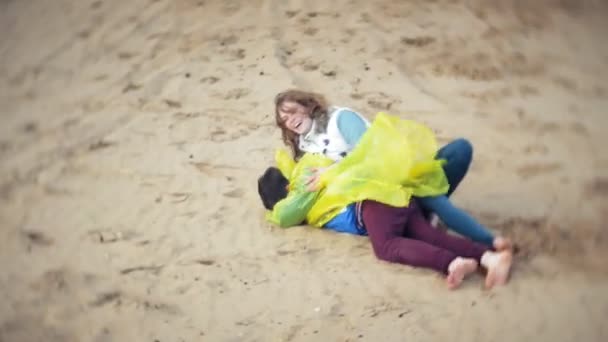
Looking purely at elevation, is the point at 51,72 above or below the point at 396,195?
below

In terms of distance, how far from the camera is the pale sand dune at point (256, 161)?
2.41 meters

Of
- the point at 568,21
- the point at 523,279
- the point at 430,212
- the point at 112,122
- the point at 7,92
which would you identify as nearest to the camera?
the point at 523,279

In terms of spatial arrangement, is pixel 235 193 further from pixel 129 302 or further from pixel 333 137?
pixel 129 302

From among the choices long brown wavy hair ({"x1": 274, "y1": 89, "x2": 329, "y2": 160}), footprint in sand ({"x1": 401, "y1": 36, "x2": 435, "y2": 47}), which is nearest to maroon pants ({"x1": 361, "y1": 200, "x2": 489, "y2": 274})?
long brown wavy hair ({"x1": 274, "y1": 89, "x2": 329, "y2": 160})

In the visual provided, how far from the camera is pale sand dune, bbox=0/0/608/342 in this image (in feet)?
7.90

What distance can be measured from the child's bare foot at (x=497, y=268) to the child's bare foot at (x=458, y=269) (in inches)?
1.9

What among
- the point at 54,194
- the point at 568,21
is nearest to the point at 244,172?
the point at 54,194

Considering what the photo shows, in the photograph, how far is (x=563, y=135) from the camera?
3.18 meters

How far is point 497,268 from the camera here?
2.34 metres

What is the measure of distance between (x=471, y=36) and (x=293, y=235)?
1789 millimetres

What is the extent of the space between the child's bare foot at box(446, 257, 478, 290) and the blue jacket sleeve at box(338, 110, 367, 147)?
21.0 inches

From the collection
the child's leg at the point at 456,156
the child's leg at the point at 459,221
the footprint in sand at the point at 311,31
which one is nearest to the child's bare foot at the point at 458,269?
the child's leg at the point at 459,221

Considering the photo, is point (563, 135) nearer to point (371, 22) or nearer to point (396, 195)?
point (396, 195)

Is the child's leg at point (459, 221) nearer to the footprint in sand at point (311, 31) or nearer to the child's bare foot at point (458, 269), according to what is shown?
the child's bare foot at point (458, 269)
